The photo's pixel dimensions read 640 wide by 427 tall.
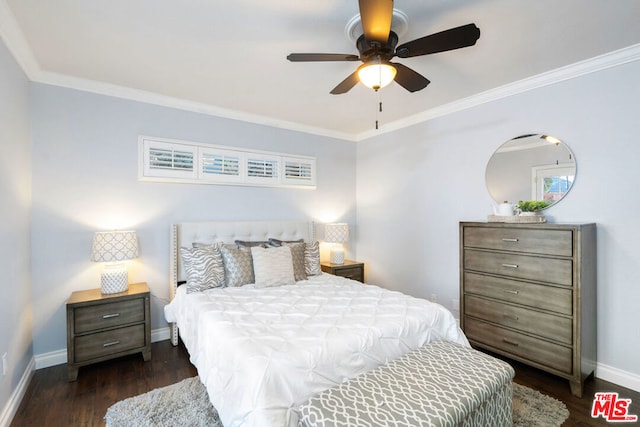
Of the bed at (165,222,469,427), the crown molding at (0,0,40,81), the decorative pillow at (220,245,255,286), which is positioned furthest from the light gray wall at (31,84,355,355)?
the decorative pillow at (220,245,255,286)

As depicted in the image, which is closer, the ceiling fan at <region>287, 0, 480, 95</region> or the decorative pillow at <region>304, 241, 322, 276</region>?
the ceiling fan at <region>287, 0, 480, 95</region>

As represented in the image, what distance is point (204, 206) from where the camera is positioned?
339 centimetres

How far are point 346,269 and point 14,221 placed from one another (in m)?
3.19

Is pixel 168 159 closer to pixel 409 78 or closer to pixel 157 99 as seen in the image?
pixel 157 99

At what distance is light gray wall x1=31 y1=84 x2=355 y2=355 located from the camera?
260cm

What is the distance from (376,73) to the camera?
182 cm

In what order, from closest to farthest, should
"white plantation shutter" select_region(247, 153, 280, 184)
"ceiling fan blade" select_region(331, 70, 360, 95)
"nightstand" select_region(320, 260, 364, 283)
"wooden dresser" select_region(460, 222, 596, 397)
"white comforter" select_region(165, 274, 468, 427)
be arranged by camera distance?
"white comforter" select_region(165, 274, 468, 427)
"ceiling fan blade" select_region(331, 70, 360, 95)
"wooden dresser" select_region(460, 222, 596, 397)
"white plantation shutter" select_region(247, 153, 280, 184)
"nightstand" select_region(320, 260, 364, 283)

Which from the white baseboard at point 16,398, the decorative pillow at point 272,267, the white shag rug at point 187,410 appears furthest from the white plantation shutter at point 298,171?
the white baseboard at point 16,398

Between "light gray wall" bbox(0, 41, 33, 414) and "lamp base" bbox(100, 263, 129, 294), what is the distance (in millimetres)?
515

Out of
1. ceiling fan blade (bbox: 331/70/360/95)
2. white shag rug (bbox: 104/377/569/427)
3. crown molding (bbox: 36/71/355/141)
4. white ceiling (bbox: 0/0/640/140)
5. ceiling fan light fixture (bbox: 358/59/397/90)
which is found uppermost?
white ceiling (bbox: 0/0/640/140)

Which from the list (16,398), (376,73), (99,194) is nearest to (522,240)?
(376,73)

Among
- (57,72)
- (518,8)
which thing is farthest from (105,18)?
(518,8)

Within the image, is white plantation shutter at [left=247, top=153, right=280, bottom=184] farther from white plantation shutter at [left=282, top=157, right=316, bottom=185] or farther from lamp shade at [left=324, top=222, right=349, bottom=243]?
lamp shade at [left=324, top=222, right=349, bottom=243]

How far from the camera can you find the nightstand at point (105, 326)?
2379 millimetres
